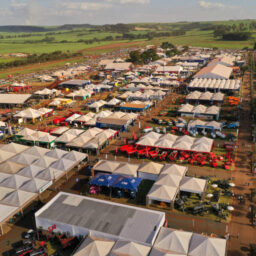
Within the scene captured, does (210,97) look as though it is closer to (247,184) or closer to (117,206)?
(247,184)

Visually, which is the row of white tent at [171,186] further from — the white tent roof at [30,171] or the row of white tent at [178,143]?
the white tent roof at [30,171]

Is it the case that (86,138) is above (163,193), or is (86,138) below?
above

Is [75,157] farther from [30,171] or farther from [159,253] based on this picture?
[159,253]

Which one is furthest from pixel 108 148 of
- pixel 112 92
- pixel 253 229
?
pixel 112 92

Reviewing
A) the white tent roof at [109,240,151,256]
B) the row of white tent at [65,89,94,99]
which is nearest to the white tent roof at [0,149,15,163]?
the white tent roof at [109,240,151,256]

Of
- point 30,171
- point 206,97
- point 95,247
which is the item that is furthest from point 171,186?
point 206,97

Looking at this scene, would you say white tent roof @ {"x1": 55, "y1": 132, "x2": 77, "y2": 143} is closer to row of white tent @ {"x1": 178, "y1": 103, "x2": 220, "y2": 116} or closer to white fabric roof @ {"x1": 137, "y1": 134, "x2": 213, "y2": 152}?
white fabric roof @ {"x1": 137, "y1": 134, "x2": 213, "y2": 152}
